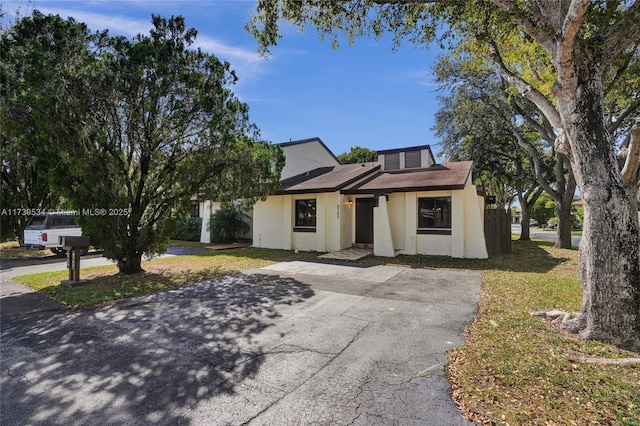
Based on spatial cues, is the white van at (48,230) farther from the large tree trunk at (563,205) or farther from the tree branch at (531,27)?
the large tree trunk at (563,205)

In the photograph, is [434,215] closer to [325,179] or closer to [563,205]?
[325,179]

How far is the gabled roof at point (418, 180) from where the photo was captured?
12.0 meters

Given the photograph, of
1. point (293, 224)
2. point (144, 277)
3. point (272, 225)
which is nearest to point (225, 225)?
point (272, 225)

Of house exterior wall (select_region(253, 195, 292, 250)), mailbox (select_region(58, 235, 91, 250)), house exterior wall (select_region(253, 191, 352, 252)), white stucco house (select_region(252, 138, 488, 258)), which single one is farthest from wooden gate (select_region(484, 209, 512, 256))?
mailbox (select_region(58, 235, 91, 250))

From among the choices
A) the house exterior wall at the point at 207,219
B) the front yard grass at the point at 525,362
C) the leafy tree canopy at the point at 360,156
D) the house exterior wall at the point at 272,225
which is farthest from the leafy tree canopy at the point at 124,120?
the leafy tree canopy at the point at 360,156

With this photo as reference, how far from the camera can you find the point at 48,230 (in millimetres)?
13086

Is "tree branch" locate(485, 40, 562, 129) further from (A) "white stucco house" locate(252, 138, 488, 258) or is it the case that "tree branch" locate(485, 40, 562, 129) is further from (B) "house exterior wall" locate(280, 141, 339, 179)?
(B) "house exterior wall" locate(280, 141, 339, 179)

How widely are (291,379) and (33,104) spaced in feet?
27.2

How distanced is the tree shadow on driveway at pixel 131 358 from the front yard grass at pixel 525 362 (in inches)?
61.2

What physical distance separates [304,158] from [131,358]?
52.2ft

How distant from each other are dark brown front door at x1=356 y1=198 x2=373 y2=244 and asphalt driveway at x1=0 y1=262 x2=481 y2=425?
25.1ft

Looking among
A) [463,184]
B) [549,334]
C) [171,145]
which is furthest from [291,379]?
[463,184]

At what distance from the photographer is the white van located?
42.8 ft

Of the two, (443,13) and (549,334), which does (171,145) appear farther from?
(549,334)
